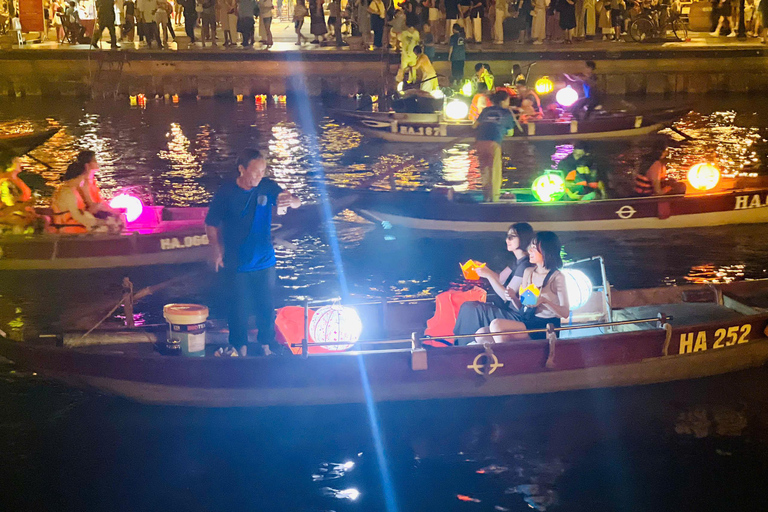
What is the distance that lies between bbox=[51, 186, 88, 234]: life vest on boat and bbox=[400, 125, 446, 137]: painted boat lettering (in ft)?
32.7

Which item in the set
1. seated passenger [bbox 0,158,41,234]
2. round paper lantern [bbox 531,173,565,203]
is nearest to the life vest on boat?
seated passenger [bbox 0,158,41,234]

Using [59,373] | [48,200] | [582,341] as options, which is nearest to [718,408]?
[582,341]

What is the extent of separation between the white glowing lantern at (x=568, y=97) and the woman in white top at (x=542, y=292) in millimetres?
12929

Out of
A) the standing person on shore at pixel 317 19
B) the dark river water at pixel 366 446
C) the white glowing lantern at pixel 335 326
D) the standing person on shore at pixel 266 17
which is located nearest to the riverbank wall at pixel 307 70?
the standing person on shore at pixel 266 17

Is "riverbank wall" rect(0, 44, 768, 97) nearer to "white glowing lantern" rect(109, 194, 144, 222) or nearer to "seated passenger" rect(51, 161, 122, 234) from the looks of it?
"white glowing lantern" rect(109, 194, 144, 222)

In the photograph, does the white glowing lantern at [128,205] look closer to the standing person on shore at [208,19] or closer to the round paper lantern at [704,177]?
the round paper lantern at [704,177]

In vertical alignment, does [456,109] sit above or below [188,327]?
above

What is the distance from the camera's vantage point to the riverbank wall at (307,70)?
27.6 meters

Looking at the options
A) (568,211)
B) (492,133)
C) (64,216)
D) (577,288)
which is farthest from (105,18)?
(577,288)

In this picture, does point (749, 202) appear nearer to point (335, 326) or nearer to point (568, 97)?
point (568, 97)

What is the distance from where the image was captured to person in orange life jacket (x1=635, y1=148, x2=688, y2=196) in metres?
13.1

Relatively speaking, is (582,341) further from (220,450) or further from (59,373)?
(59,373)

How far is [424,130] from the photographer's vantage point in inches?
802

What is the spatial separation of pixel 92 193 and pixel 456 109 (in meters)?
9.74
